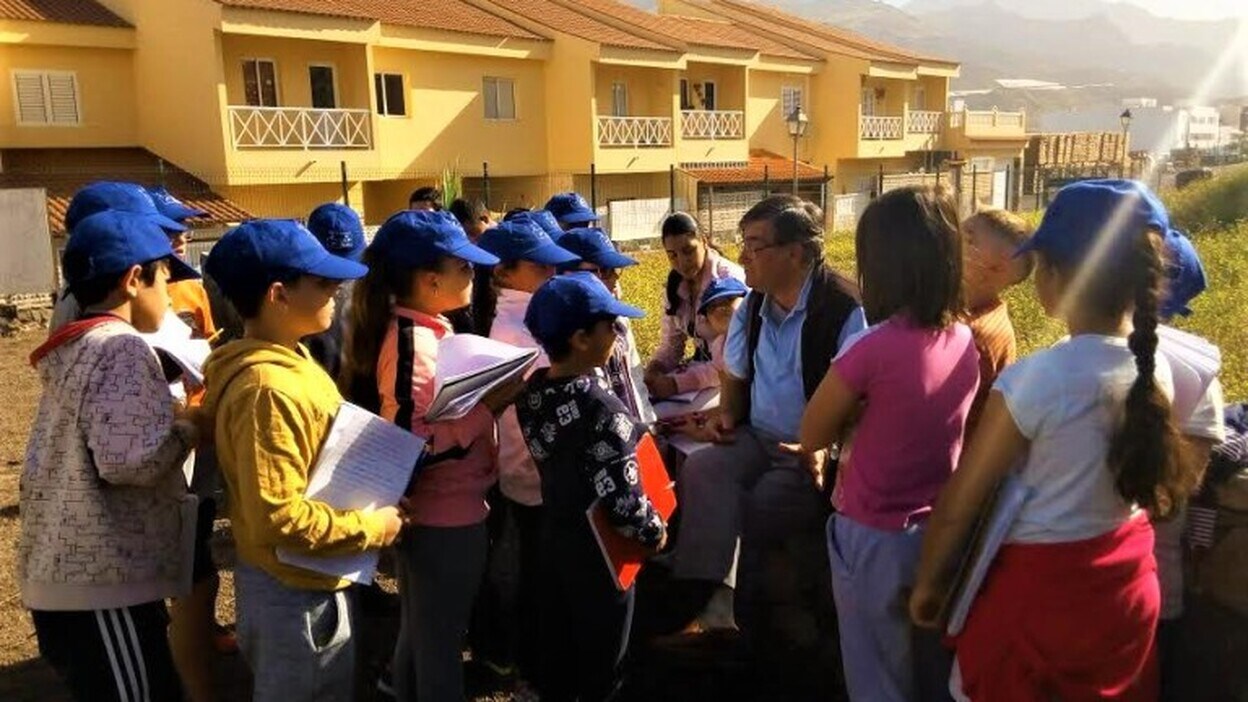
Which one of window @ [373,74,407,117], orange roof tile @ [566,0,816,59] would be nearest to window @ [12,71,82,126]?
window @ [373,74,407,117]

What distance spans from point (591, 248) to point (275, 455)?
80.5 inches

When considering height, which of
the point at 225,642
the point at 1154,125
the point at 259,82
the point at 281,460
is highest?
the point at 259,82

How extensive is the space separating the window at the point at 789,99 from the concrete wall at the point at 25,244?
77.7 ft

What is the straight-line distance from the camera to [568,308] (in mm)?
2500

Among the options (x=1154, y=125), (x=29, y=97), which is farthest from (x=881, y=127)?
(x=1154, y=125)

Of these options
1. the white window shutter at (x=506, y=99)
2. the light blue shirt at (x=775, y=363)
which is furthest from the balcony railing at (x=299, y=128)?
the light blue shirt at (x=775, y=363)

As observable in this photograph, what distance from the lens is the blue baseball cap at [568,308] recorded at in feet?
8.20

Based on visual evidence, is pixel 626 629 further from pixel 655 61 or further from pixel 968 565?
pixel 655 61

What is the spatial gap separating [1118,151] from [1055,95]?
137667mm

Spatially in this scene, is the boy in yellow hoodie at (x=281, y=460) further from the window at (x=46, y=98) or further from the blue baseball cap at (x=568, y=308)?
the window at (x=46, y=98)

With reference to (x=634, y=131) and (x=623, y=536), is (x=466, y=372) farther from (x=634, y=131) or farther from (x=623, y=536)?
(x=634, y=131)

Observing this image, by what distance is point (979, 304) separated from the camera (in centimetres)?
289

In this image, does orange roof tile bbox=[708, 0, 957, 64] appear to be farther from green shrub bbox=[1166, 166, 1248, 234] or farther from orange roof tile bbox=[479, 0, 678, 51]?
green shrub bbox=[1166, 166, 1248, 234]

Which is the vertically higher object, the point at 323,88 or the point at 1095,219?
the point at 323,88
